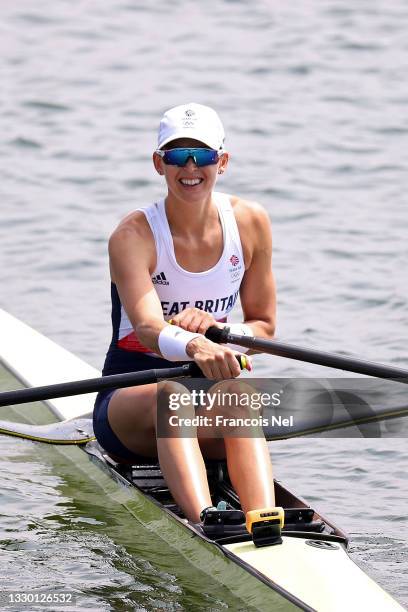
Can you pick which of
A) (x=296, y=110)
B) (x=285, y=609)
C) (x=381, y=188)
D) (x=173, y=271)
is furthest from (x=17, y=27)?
(x=285, y=609)

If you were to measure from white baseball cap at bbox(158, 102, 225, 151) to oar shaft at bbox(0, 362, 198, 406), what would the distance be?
988 mm

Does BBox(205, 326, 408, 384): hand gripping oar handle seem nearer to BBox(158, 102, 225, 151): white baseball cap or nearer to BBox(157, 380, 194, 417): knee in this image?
BBox(157, 380, 194, 417): knee

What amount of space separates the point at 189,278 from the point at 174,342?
0.51m

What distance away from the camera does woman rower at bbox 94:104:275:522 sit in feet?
18.0

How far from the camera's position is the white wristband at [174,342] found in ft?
18.1

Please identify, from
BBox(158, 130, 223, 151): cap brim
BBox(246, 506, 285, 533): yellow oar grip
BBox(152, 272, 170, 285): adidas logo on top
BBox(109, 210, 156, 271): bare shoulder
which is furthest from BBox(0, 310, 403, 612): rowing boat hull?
BBox(158, 130, 223, 151): cap brim

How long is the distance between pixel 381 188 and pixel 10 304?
437cm

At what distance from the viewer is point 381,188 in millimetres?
13273

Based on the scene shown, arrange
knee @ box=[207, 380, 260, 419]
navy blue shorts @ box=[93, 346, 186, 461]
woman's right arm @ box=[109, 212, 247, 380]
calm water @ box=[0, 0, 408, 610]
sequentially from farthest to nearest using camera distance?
calm water @ box=[0, 0, 408, 610] < navy blue shorts @ box=[93, 346, 186, 461] < woman's right arm @ box=[109, 212, 247, 380] < knee @ box=[207, 380, 260, 419]

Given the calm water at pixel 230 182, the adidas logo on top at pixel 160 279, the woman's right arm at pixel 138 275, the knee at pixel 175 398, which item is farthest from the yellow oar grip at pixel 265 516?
the adidas logo on top at pixel 160 279

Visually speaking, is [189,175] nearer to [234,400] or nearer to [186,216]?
[186,216]

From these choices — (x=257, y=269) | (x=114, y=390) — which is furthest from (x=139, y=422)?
(x=257, y=269)

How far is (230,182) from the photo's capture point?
13469 millimetres

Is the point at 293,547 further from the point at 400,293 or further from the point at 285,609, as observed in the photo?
the point at 400,293
